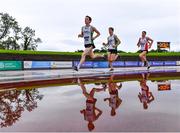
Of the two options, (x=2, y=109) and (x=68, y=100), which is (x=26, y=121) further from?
(x=68, y=100)

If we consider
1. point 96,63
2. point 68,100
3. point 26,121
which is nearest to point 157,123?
point 26,121

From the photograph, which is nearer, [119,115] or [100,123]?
[100,123]

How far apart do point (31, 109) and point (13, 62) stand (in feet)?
71.0

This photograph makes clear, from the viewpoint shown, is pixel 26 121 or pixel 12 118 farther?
pixel 12 118

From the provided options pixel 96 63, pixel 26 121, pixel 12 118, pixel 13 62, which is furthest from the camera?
pixel 96 63

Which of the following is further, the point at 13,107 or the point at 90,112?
the point at 13,107

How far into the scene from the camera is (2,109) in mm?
4754

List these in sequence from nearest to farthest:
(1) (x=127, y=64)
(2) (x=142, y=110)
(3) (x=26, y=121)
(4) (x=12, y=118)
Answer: (3) (x=26, y=121), (4) (x=12, y=118), (2) (x=142, y=110), (1) (x=127, y=64)

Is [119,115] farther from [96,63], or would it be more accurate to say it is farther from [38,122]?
[96,63]

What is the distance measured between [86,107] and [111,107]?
0.32m

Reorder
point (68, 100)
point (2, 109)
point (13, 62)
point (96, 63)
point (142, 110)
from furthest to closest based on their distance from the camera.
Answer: point (96, 63) → point (13, 62) → point (68, 100) → point (2, 109) → point (142, 110)

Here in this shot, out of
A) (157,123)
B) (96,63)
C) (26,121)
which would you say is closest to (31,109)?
(26,121)

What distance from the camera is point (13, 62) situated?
85.1 ft

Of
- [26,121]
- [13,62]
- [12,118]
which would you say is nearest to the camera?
[26,121]
